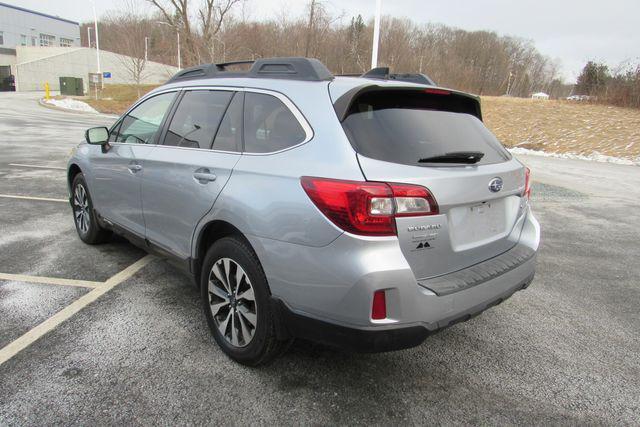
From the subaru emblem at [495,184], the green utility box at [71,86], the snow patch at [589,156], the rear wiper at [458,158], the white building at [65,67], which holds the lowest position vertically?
the snow patch at [589,156]

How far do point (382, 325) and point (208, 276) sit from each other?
126cm

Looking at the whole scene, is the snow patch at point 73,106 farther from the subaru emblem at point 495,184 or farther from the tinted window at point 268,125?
the subaru emblem at point 495,184

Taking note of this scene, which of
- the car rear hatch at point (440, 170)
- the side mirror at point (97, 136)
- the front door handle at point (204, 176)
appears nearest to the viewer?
the car rear hatch at point (440, 170)

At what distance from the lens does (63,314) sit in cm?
329

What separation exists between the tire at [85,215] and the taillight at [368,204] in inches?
130

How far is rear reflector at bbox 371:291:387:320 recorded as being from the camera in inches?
83.0

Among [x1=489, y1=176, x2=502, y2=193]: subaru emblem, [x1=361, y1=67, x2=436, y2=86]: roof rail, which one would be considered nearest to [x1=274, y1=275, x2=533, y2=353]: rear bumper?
[x1=489, y1=176, x2=502, y2=193]: subaru emblem

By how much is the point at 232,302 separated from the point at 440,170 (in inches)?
56.7

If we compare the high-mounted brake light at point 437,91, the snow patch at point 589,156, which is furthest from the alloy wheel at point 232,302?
the snow patch at point 589,156

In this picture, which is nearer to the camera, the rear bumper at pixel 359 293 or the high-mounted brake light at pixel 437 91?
the rear bumper at pixel 359 293

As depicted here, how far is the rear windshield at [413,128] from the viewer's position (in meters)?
2.31

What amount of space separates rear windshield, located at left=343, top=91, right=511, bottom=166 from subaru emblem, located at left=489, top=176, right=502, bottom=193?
0.13 meters

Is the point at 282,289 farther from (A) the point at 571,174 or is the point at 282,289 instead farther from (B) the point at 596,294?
(A) the point at 571,174

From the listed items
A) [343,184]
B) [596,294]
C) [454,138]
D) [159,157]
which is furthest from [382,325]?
[596,294]
